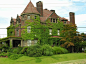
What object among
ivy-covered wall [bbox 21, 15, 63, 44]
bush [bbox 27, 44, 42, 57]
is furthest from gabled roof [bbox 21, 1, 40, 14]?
bush [bbox 27, 44, 42, 57]

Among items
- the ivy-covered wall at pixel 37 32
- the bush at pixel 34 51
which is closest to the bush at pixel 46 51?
the bush at pixel 34 51

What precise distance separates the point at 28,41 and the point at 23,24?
447cm

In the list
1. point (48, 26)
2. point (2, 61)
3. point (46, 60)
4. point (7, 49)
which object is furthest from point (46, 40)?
point (2, 61)

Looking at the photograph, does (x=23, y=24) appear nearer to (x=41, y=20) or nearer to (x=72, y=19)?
(x=41, y=20)

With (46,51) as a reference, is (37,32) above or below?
above

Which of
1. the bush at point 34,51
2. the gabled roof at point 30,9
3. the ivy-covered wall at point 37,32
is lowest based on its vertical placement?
the bush at point 34,51

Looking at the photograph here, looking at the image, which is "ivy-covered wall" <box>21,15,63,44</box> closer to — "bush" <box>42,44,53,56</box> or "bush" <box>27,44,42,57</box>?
"bush" <box>27,44,42,57</box>

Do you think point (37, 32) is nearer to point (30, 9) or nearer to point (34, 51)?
point (30, 9)

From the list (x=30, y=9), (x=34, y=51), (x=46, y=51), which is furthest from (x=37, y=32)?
(x=34, y=51)

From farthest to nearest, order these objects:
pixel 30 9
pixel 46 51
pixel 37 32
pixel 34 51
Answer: pixel 30 9
pixel 37 32
pixel 46 51
pixel 34 51

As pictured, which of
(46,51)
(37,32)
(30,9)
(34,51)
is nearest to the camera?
(34,51)

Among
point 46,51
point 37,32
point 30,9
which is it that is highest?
point 30,9

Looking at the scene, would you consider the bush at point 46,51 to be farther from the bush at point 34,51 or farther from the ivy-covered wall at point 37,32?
the ivy-covered wall at point 37,32

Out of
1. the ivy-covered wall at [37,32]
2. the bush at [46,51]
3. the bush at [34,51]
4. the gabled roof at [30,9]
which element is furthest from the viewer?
the gabled roof at [30,9]
